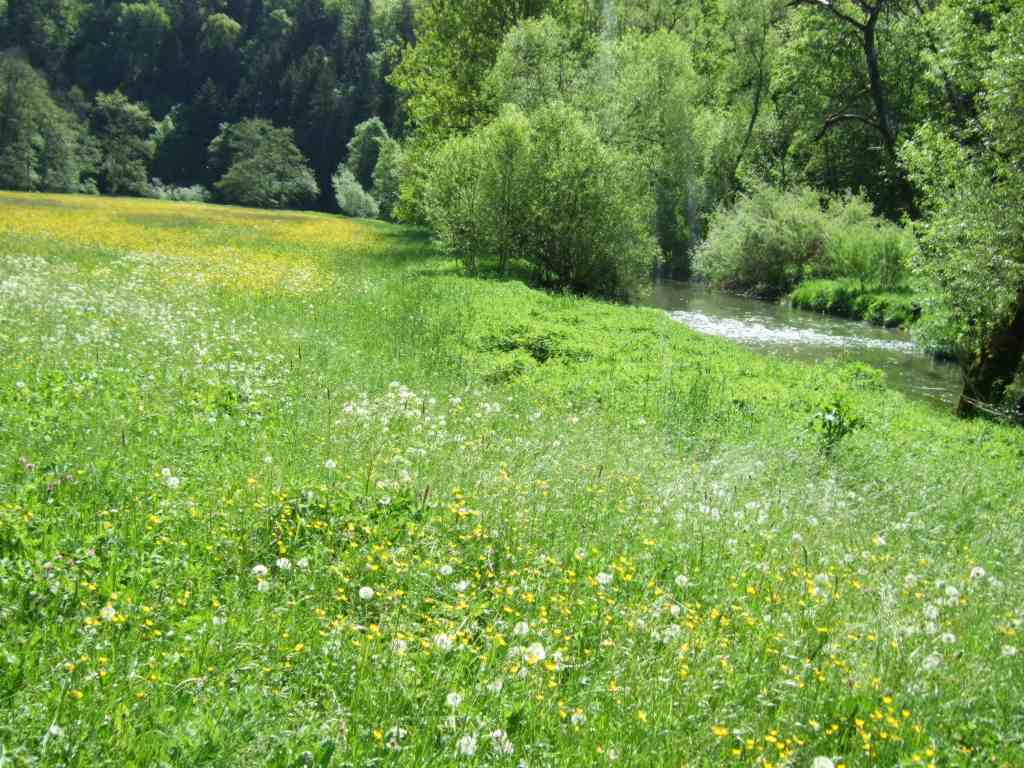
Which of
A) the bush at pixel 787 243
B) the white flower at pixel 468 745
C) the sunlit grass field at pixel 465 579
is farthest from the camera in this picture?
the bush at pixel 787 243

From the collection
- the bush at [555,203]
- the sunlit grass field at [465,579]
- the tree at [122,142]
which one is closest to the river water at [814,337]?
the bush at [555,203]

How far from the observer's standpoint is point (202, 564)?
477 centimetres

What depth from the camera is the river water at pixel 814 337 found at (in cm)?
2117

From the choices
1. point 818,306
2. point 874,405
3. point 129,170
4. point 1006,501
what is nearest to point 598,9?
point 818,306

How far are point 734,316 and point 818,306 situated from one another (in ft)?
19.8

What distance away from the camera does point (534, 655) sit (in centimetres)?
390

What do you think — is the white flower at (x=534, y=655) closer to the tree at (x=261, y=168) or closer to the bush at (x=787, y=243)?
the bush at (x=787, y=243)

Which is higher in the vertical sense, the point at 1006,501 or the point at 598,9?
the point at 598,9

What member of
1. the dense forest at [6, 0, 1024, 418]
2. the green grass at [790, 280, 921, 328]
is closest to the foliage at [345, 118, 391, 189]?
the dense forest at [6, 0, 1024, 418]

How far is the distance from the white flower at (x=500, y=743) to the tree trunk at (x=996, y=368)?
15385 millimetres

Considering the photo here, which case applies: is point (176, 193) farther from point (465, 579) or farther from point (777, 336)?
point (465, 579)

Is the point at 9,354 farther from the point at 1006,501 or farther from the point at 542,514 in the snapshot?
the point at 1006,501

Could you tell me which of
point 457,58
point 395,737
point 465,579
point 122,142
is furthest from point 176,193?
point 395,737

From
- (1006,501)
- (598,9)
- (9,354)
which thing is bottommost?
(1006,501)
